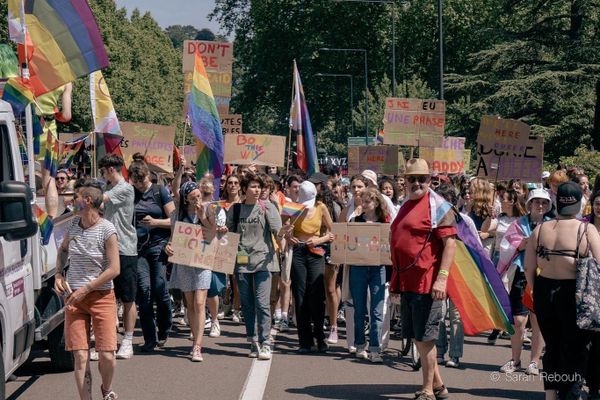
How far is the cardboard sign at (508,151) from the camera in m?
15.1

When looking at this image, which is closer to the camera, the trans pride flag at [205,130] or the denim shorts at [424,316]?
the denim shorts at [424,316]

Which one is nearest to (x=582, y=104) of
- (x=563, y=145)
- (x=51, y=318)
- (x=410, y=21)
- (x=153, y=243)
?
(x=563, y=145)

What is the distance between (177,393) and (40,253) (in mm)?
1649

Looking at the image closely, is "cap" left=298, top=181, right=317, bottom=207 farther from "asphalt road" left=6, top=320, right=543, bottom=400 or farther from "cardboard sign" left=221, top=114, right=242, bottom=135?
"cardboard sign" left=221, top=114, right=242, bottom=135

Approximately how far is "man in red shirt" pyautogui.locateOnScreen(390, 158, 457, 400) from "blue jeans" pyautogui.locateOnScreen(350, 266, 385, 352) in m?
A: 2.20

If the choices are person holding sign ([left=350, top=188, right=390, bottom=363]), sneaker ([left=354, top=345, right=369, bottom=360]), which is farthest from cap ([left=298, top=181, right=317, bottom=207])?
sneaker ([left=354, top=345, right=369, bottom=360])

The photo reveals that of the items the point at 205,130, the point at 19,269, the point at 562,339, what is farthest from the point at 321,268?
the point at 19,269

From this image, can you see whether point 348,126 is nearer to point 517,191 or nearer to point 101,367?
point 517,191

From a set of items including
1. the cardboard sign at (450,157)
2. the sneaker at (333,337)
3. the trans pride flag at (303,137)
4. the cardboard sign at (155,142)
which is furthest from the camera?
the cardboard sign at (450,157)

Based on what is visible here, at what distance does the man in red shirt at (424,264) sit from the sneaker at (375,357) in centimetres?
205

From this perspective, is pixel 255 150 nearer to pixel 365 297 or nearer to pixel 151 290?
pixel 151 290

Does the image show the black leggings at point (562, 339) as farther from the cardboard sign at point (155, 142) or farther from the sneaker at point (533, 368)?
the cardboard sign at point (155, 142)

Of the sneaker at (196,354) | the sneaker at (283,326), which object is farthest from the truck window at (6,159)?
the sneaker at (283,326)

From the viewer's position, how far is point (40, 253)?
8242mm
